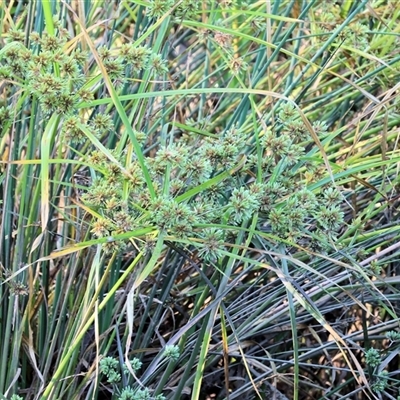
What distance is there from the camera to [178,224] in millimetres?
807

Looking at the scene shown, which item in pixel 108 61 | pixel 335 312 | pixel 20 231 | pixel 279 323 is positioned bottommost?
pixel 335 312

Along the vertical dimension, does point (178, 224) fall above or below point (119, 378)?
above

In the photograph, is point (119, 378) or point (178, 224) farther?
point (119, 378)

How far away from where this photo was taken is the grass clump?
0.86 meters

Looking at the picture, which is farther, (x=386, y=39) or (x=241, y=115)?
(x=386, y=39)

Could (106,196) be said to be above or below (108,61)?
below

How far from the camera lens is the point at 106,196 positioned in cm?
84

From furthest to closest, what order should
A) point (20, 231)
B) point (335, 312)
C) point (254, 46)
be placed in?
point (254, 46) < point (335, 312) < point (20, 231)

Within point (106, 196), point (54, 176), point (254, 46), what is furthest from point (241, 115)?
point (254, 46)

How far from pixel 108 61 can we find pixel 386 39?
33.0 inches

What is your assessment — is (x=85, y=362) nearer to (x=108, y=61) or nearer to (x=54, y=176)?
(x=54, y=176)

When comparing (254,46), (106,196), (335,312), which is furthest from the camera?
(254,46)

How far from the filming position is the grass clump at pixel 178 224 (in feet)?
2.82

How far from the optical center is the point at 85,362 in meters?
1.09
